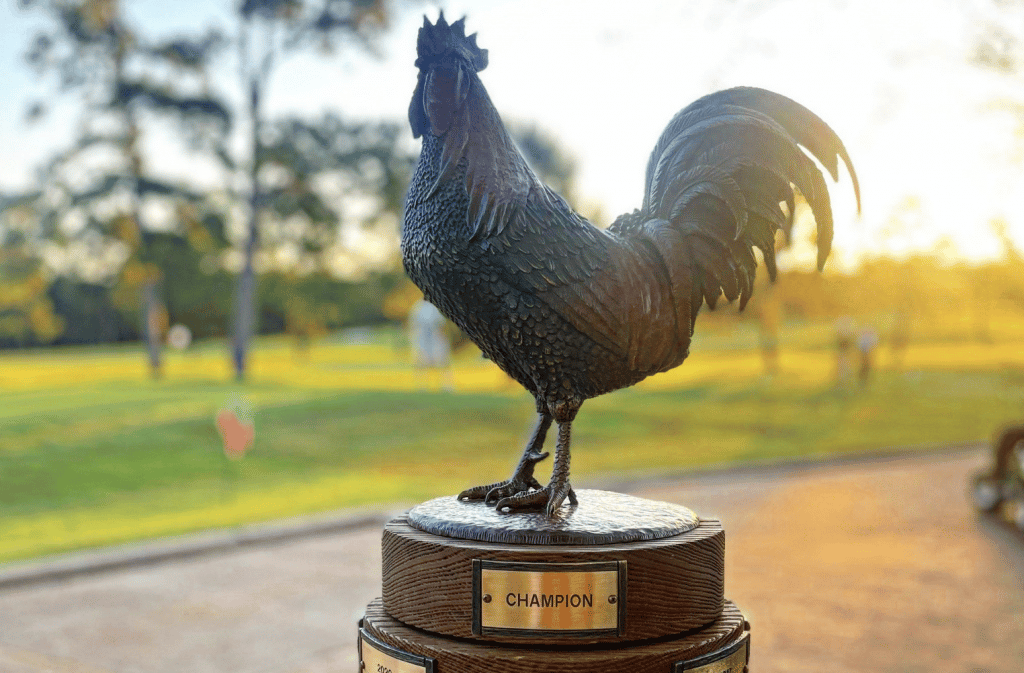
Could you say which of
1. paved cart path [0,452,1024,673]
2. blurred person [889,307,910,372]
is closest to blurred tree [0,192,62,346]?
paved cart path [0,452,1024,673]

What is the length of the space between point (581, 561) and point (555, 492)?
1.09 ft

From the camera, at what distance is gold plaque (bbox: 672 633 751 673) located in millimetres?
2021

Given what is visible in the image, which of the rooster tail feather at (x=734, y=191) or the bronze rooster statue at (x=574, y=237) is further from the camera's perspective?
the rooster tail feather at (x=734, y=191)

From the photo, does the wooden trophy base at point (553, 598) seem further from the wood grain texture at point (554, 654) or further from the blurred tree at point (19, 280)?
the blurred tree at point (19, 280)

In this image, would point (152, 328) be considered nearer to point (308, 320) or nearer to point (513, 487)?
point (308, 320)

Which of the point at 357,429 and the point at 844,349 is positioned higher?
the point at 844,349

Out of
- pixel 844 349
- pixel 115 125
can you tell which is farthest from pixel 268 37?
pixel 844 349

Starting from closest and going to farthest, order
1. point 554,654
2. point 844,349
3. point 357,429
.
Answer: point 554,654, point 357,429, point 844,349

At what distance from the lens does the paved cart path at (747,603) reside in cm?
451

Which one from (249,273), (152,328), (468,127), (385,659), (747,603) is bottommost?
(747,603)

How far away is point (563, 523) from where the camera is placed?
2.15 m

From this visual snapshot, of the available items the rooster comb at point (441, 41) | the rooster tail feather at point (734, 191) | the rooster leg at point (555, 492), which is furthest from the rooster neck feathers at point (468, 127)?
the rooster leg at point (555, 492)

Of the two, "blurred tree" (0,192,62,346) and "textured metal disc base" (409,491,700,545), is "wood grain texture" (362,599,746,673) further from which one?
"blurred tree" (0,192,62,346)

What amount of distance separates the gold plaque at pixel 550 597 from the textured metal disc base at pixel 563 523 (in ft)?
0.28
